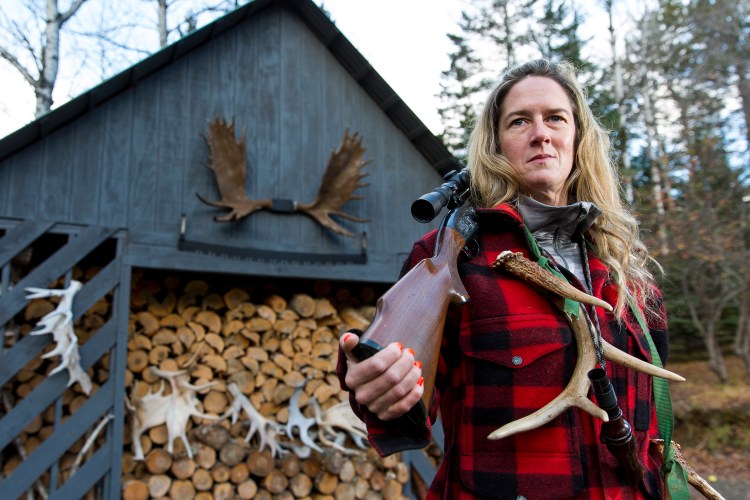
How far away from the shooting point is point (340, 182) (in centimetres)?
604

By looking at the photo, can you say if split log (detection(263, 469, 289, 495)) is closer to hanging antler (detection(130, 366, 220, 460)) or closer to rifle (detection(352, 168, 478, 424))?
hanging antler (detection(130, 366, 220, 460))

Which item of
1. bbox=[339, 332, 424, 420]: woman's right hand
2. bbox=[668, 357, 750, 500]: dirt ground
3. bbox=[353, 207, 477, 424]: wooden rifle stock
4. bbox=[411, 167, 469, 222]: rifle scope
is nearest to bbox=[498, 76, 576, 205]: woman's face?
bbox=[411, 167, 469, 222]: rifle scope

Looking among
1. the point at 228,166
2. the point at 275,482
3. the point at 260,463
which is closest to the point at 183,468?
the point at 260,463

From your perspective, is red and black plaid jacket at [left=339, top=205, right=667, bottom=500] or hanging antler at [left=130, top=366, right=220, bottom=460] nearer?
red and black plaid jacket at [left=339, top=205, right=667, bottom=500]

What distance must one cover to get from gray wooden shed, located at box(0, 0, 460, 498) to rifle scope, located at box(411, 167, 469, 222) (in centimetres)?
414

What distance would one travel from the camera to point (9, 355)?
4.36 m

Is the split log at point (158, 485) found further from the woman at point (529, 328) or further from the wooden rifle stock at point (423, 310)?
the wooden rifle stock at point (423, 310)

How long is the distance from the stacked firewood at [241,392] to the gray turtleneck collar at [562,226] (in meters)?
4.38

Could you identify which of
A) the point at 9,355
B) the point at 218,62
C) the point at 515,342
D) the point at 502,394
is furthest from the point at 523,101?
the point at 218,62

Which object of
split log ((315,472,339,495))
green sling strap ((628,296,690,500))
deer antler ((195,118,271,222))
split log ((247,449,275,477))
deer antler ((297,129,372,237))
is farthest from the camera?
deer antler ((297,129,372,237))

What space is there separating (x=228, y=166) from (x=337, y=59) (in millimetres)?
2031

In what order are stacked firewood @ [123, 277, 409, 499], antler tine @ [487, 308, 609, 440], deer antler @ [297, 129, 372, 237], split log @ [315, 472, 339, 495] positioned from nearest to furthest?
antler tine @ [487, 308, 609, 440]
stacked firewood @ [123, 277, 409, 499]
split log @ [315, 472, 339, 495]
deer antler @ [297, 129, 372, 237]

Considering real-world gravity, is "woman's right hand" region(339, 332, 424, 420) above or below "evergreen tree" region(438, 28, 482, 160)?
below

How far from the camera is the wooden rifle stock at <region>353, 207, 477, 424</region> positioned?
3.08 feet
